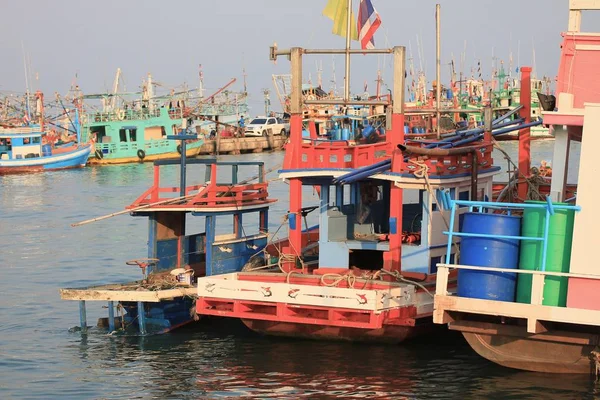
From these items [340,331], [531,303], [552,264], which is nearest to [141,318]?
[340,331]

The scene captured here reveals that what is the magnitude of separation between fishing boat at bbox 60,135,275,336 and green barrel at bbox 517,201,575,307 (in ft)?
21.6

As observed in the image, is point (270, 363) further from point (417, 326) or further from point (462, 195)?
point (462, 195)

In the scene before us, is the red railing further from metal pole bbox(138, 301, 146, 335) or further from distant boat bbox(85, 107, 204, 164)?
distant boat bbox(85, 107, 204, 164)

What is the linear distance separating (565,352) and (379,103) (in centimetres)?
515

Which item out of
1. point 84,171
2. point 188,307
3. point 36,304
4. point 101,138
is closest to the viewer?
point 188,307

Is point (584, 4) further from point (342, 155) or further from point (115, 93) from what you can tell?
point (115, 93)

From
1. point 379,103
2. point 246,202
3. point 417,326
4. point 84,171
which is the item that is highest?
point 379,103

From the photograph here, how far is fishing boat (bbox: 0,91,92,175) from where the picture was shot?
7300 centimetres

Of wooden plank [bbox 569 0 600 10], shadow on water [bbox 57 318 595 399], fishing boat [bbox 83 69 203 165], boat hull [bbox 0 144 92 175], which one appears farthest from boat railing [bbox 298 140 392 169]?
fishing boat [bbox 83 69 203 165]

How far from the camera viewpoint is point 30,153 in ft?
244

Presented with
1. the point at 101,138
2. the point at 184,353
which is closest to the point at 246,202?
the point at 184,353

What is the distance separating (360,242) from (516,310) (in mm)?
4777

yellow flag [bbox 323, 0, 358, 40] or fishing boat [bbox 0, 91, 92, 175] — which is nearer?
yellow flag [bbox 323, 0, 358, 40]

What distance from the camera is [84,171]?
75625 millimetres
